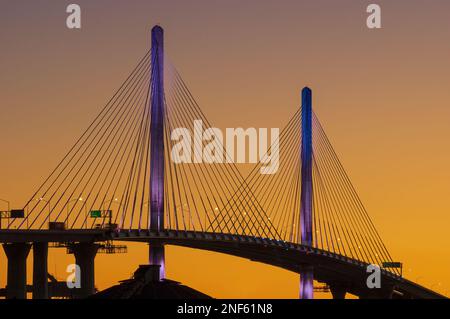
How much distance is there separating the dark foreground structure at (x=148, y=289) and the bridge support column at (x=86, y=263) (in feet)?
74.2

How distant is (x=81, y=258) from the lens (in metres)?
163

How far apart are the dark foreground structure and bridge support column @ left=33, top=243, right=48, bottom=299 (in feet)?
52.6

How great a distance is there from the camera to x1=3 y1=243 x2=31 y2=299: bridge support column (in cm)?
15138

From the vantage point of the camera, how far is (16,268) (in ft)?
500

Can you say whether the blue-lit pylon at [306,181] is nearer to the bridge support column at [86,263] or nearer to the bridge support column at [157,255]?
the bridge support column at [86,263]

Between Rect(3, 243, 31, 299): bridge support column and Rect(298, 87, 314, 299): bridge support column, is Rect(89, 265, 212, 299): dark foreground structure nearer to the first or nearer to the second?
Rect(3, 243, 31, 299): bridge support column

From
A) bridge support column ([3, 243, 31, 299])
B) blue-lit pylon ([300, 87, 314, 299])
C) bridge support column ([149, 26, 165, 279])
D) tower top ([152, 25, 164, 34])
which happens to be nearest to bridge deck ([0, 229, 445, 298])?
bridge support column ([149, 26, 165, 279])

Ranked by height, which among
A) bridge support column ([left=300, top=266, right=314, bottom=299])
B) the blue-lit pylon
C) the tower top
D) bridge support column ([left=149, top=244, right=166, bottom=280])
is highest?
the tower top

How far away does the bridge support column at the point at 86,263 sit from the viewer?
535 ft

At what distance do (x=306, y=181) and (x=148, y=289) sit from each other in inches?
2093

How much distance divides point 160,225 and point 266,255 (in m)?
35.8
